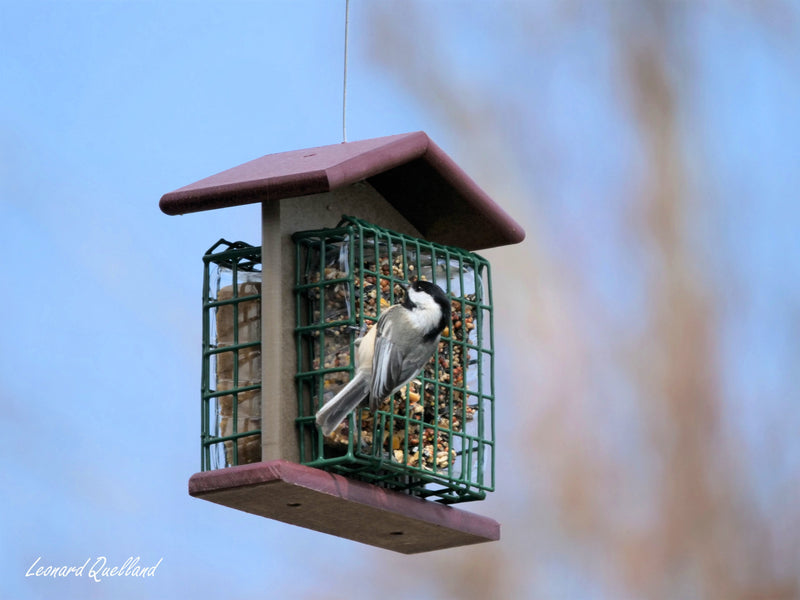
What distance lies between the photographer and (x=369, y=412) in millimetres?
5230

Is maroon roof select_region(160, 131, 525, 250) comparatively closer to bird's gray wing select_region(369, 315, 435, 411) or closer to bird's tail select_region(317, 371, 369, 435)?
bird's gray wing select_region(369, 315, 435, 411)

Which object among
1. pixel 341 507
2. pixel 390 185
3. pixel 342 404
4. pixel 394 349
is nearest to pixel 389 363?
pixel 394 349

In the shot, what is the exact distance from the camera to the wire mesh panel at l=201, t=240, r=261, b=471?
5.26 m

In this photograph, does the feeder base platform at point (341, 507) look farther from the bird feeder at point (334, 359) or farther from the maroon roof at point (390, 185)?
the maroon roof at point (390, 185)

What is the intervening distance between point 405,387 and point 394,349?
39 centimetres

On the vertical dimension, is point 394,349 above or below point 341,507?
above

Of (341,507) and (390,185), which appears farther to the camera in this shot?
(390,185)

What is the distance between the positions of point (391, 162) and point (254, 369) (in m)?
0.87

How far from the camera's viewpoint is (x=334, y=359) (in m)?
5.18

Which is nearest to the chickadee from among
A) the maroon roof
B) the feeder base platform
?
the feeder base platform

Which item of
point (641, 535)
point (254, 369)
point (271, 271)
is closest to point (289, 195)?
point (271, 271)

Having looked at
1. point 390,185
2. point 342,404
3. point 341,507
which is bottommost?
point 341,507

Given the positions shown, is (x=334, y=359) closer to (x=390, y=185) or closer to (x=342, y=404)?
(x=342, y=404)

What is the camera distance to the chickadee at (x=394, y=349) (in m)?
4.91
